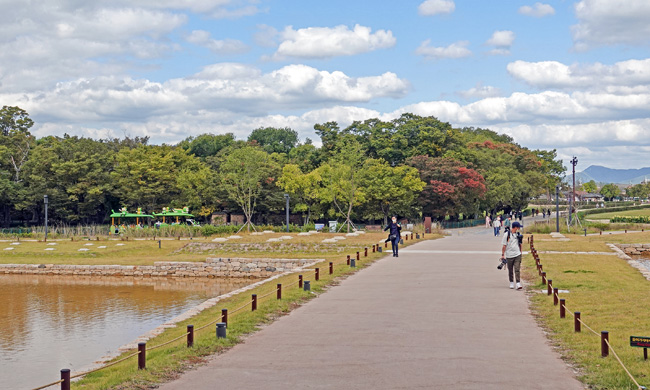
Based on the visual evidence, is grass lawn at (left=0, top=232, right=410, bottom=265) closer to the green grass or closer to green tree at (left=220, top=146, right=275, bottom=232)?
green tree at (left=220, top=146, right=275, bottom=232)

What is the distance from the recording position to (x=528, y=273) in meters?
20.2

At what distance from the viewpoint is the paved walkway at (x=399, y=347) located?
26.6 feet

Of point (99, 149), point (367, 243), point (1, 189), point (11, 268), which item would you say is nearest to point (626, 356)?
point (367, 243)

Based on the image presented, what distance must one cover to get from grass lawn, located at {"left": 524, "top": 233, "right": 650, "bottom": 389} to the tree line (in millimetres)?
30392

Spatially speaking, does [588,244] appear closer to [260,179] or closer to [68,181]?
[260,179]

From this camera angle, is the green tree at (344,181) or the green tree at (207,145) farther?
the green tree at (207,145)

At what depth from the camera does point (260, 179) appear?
59312 millimetres

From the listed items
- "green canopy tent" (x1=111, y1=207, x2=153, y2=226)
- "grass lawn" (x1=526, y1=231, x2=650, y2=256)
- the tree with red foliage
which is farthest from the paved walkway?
the tree with red foliage

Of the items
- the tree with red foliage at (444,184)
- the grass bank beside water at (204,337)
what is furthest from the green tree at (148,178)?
the grass bank beside water at (204,337)

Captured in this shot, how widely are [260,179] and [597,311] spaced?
1889 inches

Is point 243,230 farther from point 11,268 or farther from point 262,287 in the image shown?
point 262,287

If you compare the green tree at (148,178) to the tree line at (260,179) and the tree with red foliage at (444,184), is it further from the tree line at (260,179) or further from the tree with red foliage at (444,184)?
the tree with red foliage at (444,184)

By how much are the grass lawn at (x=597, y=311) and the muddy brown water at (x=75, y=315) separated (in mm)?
8121

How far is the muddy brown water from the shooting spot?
1362cm
